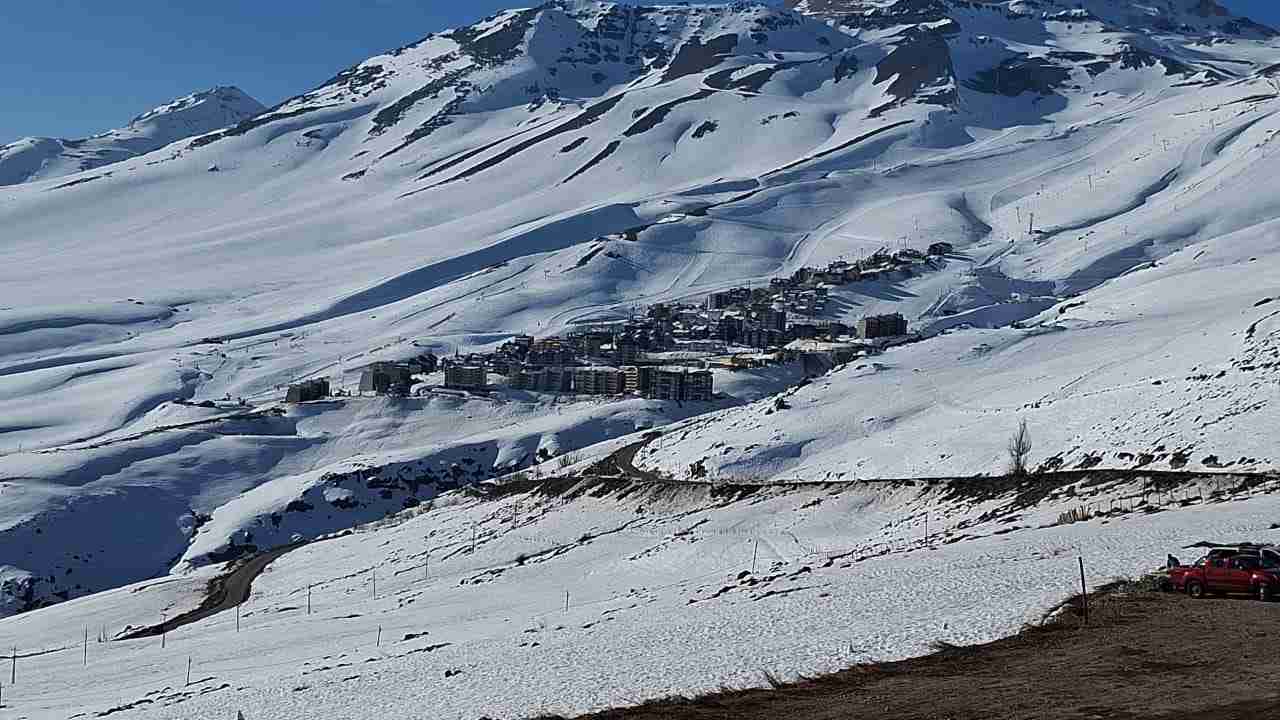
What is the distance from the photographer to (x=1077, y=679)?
20.3m

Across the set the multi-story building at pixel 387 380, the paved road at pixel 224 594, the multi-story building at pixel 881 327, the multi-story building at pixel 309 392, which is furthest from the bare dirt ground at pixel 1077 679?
the multi-story building at pixel 881 327

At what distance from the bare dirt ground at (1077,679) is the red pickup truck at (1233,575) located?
28 centimetres

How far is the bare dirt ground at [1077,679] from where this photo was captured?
18766 mm

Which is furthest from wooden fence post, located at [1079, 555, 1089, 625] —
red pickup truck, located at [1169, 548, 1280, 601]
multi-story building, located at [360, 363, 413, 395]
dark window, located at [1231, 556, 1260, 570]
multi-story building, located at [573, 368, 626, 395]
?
multi-story building, located at [360, 363, 413, 395]

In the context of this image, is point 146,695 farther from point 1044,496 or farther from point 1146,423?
point 1146,423

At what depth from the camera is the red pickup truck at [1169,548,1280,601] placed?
25.1 meters

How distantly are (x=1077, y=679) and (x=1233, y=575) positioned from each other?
264 inches

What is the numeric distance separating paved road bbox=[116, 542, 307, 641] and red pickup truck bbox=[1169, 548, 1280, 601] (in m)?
37.6

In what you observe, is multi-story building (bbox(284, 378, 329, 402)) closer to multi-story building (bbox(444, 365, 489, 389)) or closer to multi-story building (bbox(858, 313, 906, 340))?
multi-story building (bbox(444, 365, 489, 389))

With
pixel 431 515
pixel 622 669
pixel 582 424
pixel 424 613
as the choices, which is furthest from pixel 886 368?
pixel 622 669

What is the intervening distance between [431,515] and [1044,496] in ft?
126

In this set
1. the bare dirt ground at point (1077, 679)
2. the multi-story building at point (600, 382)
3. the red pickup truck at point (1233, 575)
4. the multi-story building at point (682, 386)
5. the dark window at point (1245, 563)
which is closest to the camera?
the bare dirt ground at point (1077, 679)

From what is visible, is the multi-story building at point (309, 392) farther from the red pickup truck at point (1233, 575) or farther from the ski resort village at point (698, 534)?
the red pickup truck at point (1233, 575)

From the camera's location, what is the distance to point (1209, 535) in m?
31.1
